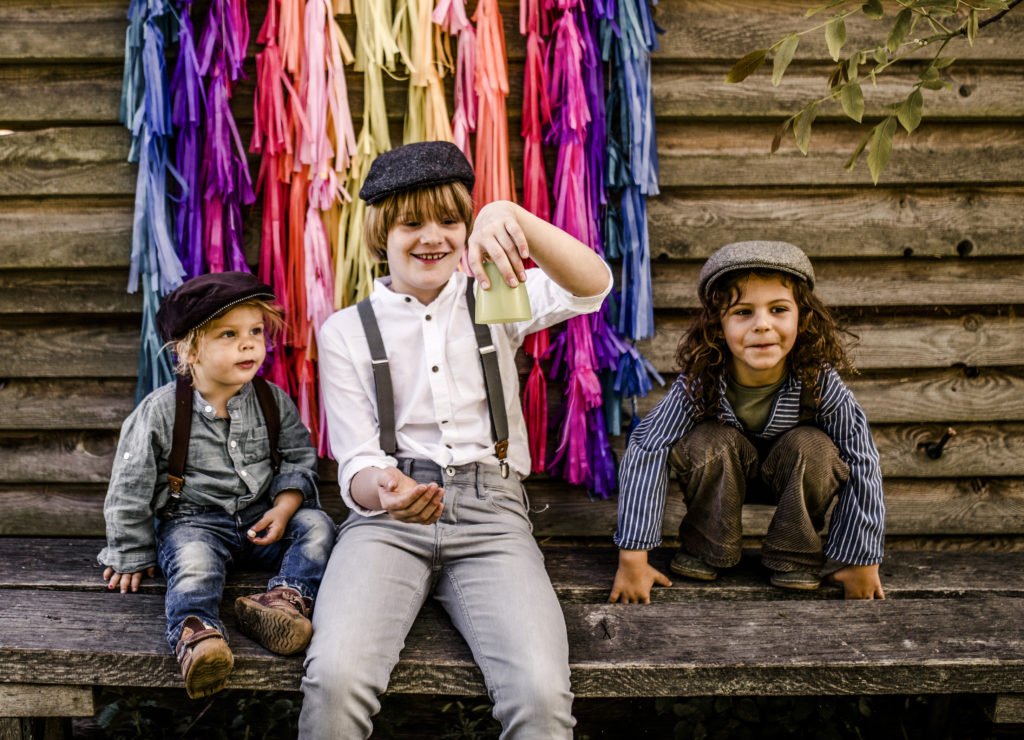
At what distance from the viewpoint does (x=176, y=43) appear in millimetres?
2488

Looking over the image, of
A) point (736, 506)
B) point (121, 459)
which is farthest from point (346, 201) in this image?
point (736, 506)

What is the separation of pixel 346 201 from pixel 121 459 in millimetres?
960

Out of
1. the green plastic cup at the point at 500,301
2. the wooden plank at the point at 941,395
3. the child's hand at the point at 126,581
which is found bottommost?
the child's hand at the point at 126,581

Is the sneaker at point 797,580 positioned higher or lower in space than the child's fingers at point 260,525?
lower

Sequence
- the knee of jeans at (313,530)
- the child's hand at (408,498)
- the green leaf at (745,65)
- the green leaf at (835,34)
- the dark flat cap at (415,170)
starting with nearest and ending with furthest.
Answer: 1. the green leaf at (835,34)
2. the green leaf at (745,65)
3. the child's hand at (408,498)
4. the dark flat cap at (415,170)
5. the knee of jeans at (313,530)

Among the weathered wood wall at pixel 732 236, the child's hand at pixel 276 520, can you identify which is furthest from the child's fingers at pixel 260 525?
the weathered wood wall at pixel 732 236

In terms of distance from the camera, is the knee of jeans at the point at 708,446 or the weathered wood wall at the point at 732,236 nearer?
the knee of jeans at the point at 708,446

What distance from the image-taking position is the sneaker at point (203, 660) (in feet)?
5.70

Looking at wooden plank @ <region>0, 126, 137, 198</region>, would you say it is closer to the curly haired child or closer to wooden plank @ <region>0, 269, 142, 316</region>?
wooden plank @ <region>0, 269, 142, 316</region>

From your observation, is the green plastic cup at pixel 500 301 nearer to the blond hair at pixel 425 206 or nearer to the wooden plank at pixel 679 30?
the blond hair at pixel 425 206

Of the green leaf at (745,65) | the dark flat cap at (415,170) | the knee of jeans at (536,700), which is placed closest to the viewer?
the green leaf at (745,65)

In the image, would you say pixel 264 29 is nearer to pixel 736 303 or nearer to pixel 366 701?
pixel 736 303

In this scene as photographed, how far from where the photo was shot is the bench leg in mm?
1937

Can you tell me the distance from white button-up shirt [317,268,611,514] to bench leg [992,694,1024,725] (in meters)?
1.26
